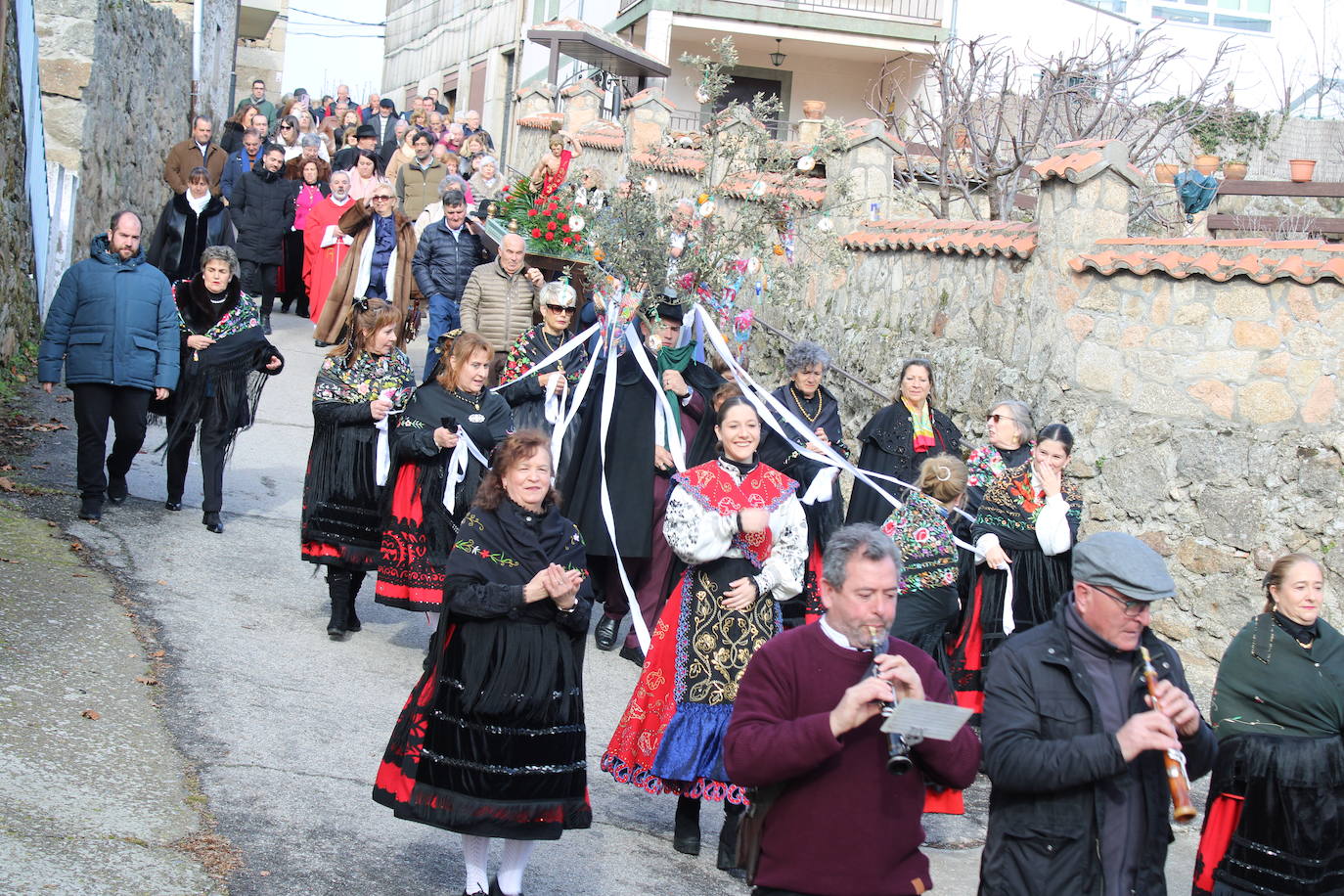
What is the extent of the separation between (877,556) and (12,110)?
11.7 m

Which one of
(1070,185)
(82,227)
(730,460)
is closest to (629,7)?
(82,227)

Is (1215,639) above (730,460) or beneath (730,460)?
beneath

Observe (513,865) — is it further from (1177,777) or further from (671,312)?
(671,312)

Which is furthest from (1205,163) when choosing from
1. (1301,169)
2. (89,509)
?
(89,509)

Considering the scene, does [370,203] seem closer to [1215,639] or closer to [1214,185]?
[1215,639]

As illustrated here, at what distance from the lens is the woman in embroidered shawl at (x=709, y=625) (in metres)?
5.80

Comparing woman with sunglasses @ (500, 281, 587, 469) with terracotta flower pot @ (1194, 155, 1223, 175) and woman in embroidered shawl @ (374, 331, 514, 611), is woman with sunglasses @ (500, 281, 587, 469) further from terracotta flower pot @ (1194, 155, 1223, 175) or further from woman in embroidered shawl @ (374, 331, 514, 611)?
terracotta flower pot @ (1194, 155, 1223, 175)

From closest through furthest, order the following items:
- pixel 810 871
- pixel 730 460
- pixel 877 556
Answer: pixel 810 871 < pixel 877 556 < pixel 730 460

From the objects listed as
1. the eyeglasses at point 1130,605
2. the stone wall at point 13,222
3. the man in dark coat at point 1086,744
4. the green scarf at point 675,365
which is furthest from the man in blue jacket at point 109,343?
the eyeglasses at point 1130,605

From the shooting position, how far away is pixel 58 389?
12.9m

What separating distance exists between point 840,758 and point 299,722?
12.0ft

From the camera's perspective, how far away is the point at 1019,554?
7621 millimetres

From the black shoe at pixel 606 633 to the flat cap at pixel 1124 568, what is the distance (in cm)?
515

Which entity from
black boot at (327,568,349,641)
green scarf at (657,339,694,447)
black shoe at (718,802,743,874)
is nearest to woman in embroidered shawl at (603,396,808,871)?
black shoe at (718,802,743,874)
